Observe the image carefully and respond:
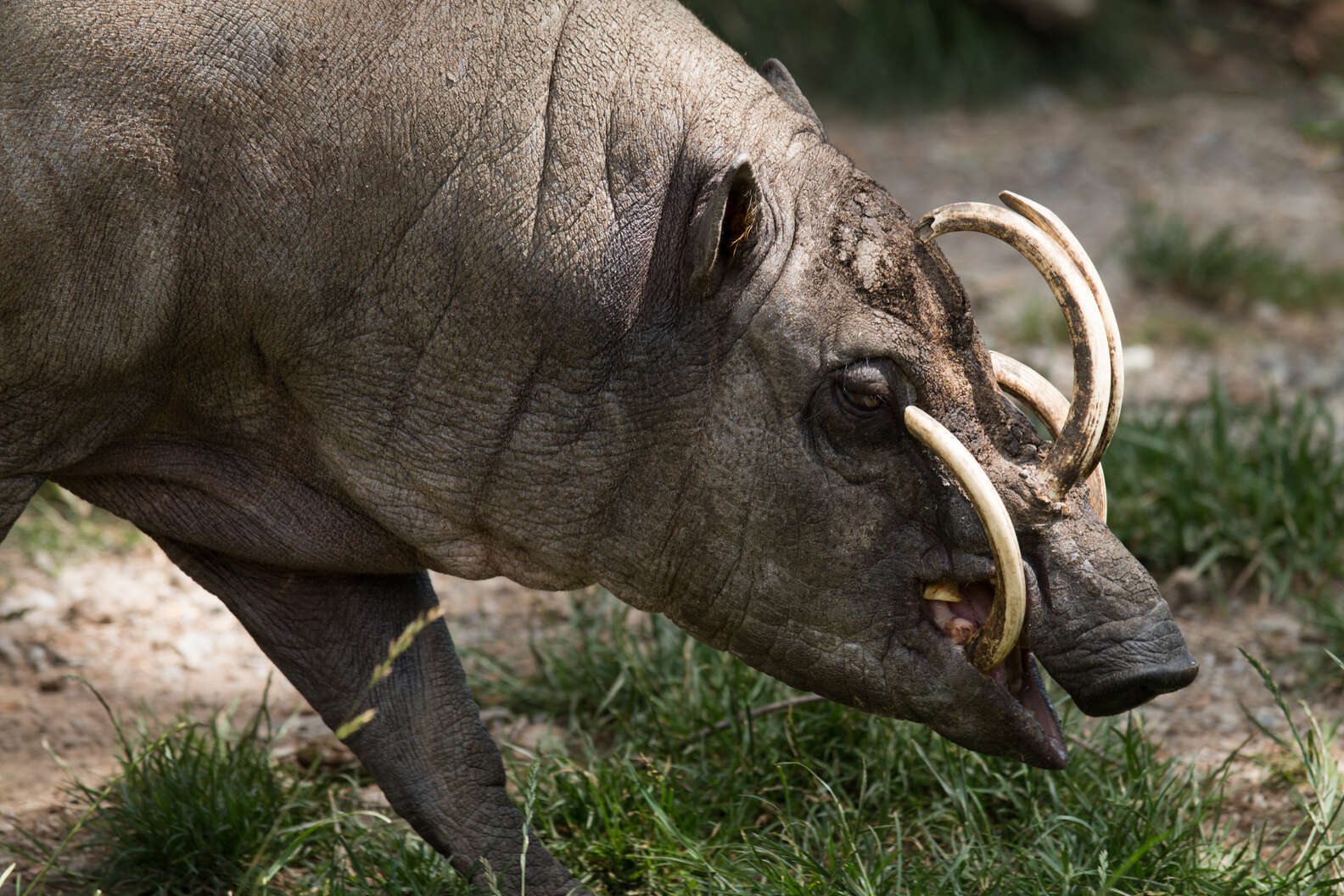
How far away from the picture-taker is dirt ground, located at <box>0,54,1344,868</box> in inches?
163

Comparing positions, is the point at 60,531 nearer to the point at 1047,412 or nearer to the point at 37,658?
the point at 37,658

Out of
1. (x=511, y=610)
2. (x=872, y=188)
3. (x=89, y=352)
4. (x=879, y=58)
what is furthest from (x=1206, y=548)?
(x=879, y=58)

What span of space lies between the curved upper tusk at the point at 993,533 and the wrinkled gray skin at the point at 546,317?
0.26 feet

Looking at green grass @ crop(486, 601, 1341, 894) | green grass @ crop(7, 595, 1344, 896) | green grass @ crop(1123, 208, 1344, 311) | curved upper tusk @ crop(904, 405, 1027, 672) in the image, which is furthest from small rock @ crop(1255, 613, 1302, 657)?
green grass @ crop(1123, 208, 1344, 311)

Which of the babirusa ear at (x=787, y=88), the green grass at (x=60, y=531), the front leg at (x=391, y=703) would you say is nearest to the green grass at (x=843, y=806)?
the front leg at (x=391, y=703)

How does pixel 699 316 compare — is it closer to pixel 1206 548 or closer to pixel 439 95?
pixel 439 95

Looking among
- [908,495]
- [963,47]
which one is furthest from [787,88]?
[963,47]

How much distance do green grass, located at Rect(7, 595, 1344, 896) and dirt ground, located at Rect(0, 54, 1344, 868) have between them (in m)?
0.30

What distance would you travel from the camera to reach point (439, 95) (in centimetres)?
265

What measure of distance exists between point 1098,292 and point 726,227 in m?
0.66

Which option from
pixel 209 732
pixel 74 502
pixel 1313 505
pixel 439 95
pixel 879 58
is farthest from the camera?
pixel 879 58

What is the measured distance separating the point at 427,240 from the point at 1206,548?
3.05 meters

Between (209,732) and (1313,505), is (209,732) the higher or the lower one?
the lower one

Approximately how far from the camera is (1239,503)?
4.79 metres
